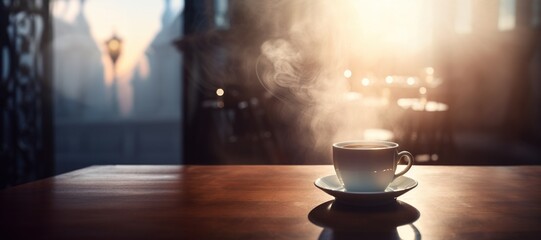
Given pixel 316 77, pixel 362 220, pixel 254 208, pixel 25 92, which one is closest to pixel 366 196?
pixel 362 220

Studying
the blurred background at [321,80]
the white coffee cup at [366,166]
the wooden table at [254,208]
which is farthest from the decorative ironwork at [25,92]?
the white coffee cup at [366,166]

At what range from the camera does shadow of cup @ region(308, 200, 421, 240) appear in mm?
596

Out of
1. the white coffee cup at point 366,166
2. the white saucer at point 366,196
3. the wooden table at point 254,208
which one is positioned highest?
the white coffee cup at point 366,166

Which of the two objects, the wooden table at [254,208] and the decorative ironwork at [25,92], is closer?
the wooden table at [254,208]

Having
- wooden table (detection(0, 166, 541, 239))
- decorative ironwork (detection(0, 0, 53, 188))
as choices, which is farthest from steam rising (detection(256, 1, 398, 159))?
wooden table (detection(0, 166, 541, 239))

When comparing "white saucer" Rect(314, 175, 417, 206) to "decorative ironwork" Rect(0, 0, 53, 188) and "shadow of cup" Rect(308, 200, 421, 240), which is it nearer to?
"shadow of cup" Rect(308, 200, 421, 240)

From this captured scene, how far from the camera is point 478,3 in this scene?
20.9ft

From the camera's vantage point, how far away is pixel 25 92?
2.80 m

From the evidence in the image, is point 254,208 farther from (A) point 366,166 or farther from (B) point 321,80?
(B) point 321,80

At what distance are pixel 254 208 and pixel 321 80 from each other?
346cm

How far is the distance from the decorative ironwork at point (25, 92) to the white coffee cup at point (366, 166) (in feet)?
8.00

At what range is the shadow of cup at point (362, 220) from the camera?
1.96ft

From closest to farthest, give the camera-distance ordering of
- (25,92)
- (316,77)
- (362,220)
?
(362,220), (25,92), (316,77)

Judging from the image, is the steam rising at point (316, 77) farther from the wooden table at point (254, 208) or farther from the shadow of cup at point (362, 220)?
the shadow of cup at point (362, 220)
